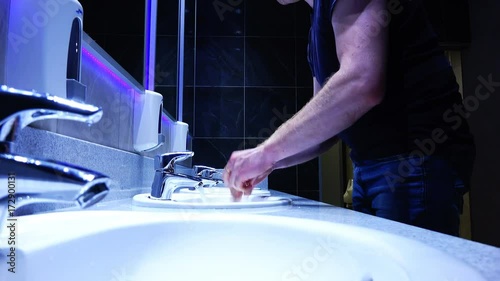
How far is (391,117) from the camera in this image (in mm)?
767

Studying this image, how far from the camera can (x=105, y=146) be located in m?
0.78

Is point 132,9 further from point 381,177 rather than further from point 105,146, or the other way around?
point 381,177

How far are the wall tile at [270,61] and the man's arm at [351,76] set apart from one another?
2070 millimetres

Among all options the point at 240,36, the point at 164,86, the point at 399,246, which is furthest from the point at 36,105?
the point at 240,36

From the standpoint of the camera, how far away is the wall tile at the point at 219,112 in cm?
271

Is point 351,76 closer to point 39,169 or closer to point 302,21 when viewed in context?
point 39,169

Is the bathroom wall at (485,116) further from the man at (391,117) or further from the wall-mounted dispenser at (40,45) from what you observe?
the wall-mounted dispenser at (40,45)

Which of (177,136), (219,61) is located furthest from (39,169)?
(219,61)

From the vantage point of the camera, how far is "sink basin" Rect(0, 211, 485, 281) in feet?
0.89

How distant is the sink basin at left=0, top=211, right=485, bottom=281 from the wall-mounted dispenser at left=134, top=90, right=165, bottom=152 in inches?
21.9

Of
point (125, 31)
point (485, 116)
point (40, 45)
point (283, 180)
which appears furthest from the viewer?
point (485, 116)

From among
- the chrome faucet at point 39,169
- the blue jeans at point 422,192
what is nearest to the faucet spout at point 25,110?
the chrome faucet at point 39,169

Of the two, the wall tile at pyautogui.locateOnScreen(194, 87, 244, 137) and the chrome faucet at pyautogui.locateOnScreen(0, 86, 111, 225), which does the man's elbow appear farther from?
the wall tile at pyautogui.locateOnScreen(194, 87, 244, 137)

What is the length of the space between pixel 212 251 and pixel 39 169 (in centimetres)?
34
